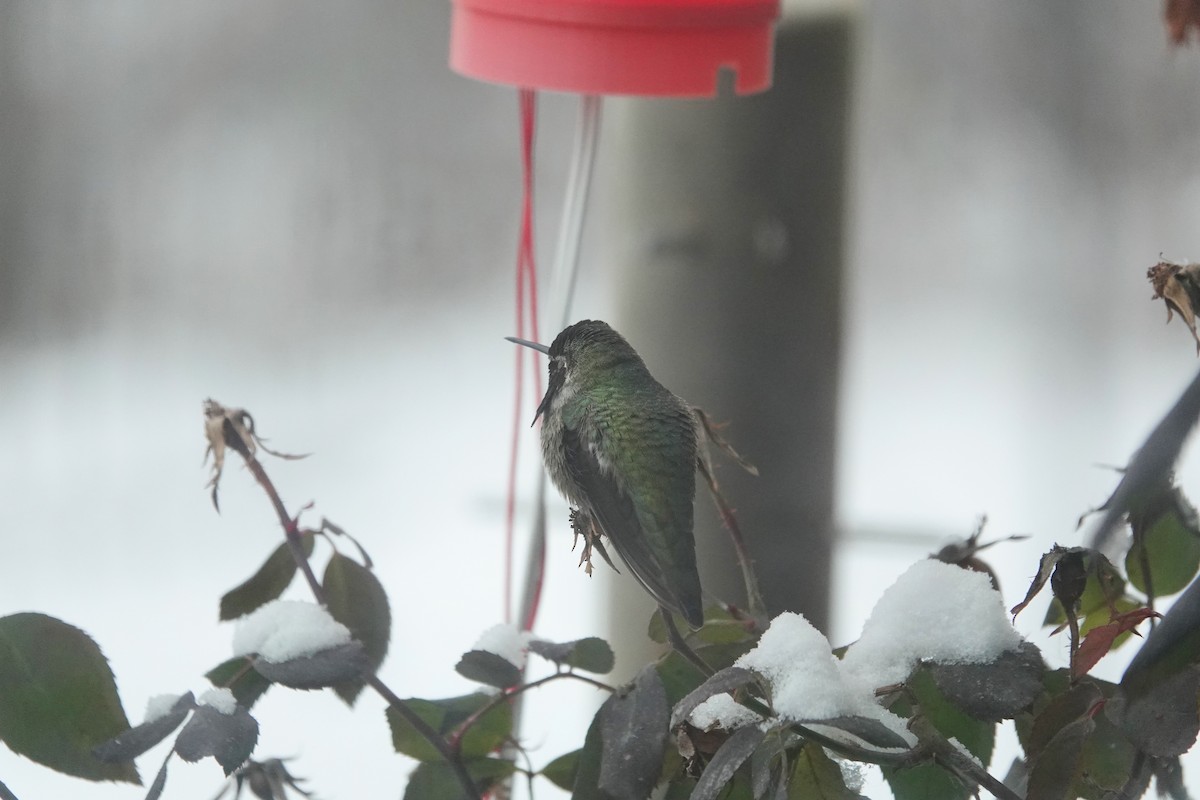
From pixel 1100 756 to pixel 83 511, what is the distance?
1570mm

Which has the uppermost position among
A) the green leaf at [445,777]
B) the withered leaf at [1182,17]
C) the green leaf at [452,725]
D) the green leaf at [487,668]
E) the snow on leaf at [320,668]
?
the withered leaf at [1182,17]

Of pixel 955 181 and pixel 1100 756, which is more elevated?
pixel 955 181

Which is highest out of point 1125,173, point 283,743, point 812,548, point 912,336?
point 1125,173

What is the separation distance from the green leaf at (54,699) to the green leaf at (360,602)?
0.10 metres

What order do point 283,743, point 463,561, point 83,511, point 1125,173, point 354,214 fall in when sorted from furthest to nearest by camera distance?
point 354,214
point 1125,173
point 83,511
point 463,561
point 283,743

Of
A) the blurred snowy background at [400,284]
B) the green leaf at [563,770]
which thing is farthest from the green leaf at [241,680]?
the blurred snowy background at [400,284]

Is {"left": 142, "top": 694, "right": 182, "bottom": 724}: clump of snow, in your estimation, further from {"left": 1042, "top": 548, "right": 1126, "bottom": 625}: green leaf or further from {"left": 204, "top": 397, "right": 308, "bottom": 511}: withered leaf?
{"left": 1042, "top": 548, "right": 1126, "bottom": 625}: green leaf

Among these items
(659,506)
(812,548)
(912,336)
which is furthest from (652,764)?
(912,336)

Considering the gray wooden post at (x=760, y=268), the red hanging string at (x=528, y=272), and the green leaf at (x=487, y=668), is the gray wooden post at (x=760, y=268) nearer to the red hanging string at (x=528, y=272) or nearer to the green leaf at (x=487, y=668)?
the red hanging string at (x=528, y=272)

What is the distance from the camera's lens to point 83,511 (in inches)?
66.0

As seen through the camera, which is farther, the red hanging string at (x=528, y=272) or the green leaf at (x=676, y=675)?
the red hanging string at (x=528, y=272)

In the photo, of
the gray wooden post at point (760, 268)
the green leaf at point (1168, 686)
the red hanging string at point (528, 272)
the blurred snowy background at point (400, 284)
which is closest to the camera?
the green leaf at point (1168, 686)

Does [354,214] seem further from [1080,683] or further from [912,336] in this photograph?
[1080,683]

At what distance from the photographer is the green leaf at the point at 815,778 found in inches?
13.0
